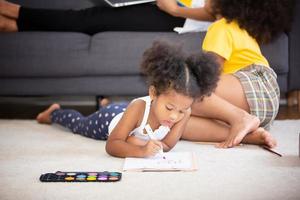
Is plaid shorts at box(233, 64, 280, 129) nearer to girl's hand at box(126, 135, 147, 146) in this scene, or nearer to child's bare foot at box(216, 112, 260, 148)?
child's bare foot at box(216, 112, 260, 148)

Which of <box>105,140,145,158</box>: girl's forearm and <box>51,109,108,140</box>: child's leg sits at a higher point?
<box>105,140,145,158</box>: girl's forearm

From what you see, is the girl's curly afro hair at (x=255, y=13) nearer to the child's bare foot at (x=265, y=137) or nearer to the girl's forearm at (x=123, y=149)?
the child's bare foot at (x=265, y=137)

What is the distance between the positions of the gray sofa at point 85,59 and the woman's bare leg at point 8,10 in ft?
0.36

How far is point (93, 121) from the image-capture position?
1.76 meters

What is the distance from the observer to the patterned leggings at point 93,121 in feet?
5.57

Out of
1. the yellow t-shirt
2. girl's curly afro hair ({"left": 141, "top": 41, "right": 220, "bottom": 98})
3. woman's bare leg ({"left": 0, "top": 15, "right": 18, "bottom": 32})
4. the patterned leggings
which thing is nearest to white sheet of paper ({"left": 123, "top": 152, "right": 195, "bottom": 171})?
girl's curly afro hair ({"left": 141, "top": 41, "right": 220, "bottom": 98})

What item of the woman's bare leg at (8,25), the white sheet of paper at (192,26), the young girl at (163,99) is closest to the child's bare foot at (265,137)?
the young girl at (163,99)

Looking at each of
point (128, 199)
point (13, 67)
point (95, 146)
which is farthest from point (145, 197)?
point (13, 67)

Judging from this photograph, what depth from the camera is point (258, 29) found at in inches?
72.9

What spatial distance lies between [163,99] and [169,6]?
0.87m

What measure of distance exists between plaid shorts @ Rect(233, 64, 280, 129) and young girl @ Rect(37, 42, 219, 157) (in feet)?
1.11

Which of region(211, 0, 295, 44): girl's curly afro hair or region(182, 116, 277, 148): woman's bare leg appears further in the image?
region(211, 0, 295, 44): girl's curly afro hair

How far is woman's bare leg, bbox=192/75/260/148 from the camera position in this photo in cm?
160

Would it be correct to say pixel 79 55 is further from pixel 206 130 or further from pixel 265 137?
pixel 265 137
